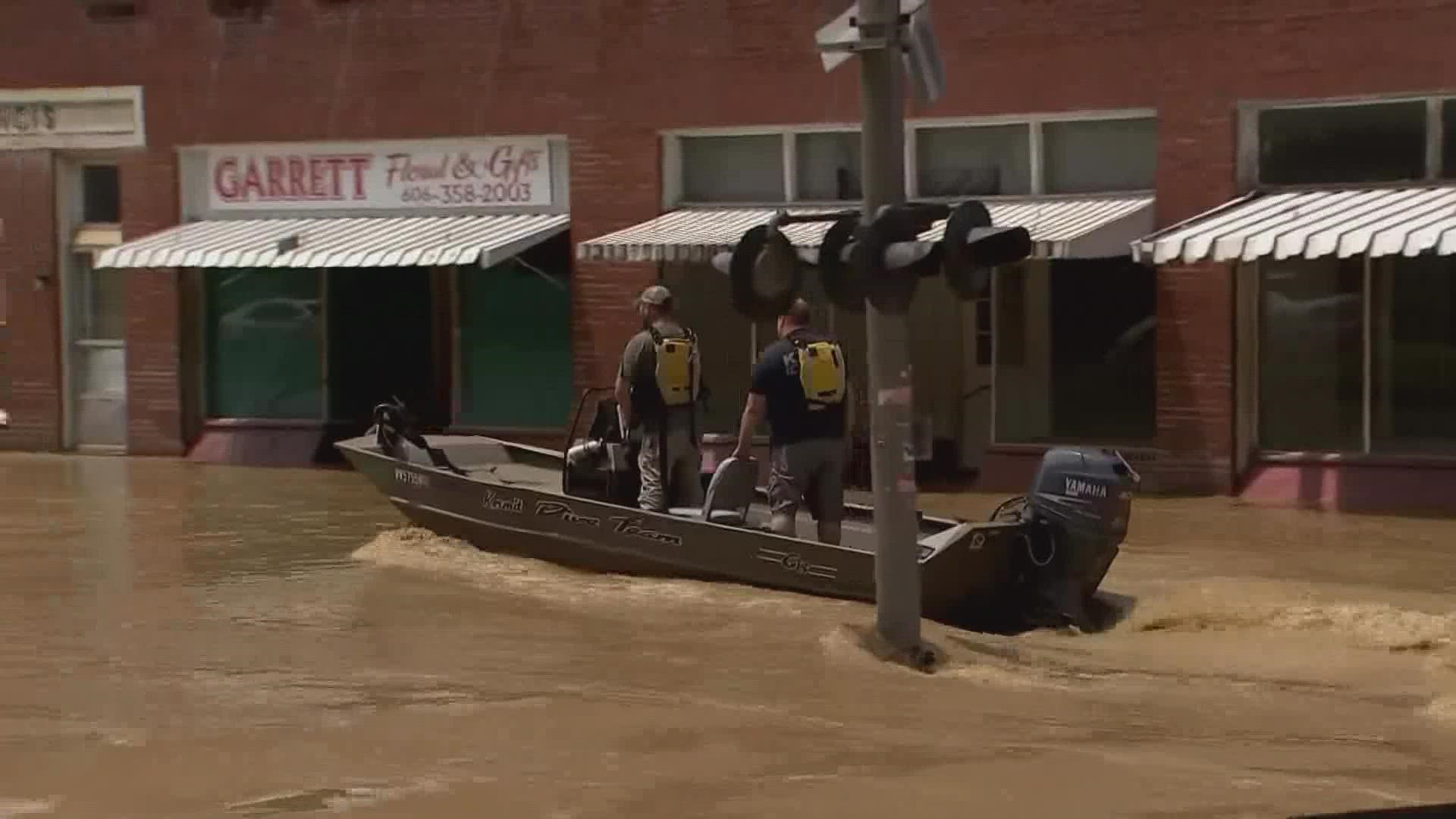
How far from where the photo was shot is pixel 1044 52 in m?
18.8

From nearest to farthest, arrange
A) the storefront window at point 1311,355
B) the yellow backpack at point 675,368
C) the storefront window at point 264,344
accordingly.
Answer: the yellow backpack at point 675,368
the storefront window at point 1311,355
the storefront window at point 264,344

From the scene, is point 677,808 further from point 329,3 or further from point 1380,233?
point 329,3

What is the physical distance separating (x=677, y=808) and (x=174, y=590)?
673 cm

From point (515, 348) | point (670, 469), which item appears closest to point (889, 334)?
point (670, 469)

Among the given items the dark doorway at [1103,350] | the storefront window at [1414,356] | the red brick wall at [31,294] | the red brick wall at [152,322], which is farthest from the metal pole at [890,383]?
the red brick wall at [31,294]

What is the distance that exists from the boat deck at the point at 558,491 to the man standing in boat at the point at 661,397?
613 mm

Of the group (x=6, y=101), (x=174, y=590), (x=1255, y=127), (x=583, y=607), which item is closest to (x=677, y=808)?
(x=583, y=607)

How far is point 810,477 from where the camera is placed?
12992mm

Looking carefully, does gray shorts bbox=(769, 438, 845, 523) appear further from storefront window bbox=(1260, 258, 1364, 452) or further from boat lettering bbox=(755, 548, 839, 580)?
storefront window bbox=(1260, 258, 1364, 452)

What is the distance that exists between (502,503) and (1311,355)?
7.17 m

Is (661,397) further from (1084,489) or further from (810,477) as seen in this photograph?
(1084,489)

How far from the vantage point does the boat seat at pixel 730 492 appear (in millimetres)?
13719

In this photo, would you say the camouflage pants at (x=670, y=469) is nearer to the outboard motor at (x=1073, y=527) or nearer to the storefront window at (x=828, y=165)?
the outboard motor at (x=1073, y=527)

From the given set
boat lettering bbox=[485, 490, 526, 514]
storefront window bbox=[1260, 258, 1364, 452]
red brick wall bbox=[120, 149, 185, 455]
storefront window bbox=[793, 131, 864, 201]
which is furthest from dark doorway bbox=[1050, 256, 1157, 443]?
red brick wall bbox=[120, 149, 185, 455]
